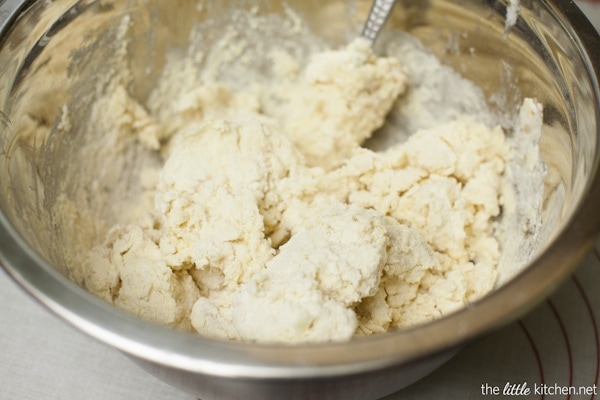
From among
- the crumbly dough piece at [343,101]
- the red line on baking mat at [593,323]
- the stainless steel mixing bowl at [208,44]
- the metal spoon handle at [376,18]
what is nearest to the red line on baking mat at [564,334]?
the red line on baking mat at [593,323]

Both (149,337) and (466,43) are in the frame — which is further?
(466,43)

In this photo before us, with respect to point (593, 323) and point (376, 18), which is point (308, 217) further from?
point (593, 323)

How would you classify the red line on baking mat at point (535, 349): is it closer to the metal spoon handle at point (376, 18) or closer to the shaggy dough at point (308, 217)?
the shaggy dough at point (308, 217)

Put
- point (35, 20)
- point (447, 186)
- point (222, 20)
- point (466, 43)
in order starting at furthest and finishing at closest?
point (222, 20) < point (466, 43) < point (447, 186) < point (35, 20)

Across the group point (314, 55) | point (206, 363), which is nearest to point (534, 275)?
point (206, 363)

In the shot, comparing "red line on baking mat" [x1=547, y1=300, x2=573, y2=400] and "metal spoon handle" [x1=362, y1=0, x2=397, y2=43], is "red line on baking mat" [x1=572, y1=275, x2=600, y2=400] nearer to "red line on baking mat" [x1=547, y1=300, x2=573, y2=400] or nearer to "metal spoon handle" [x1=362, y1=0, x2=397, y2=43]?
"red line on baking mat" [x1=547, y1=300, x2=573, y2=400]

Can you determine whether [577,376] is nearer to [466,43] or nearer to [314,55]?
[466,43]

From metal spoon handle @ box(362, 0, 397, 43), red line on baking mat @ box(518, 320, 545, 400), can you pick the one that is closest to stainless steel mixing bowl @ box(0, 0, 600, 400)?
metal spoon handle @ box(362, 0, 397, 43)
